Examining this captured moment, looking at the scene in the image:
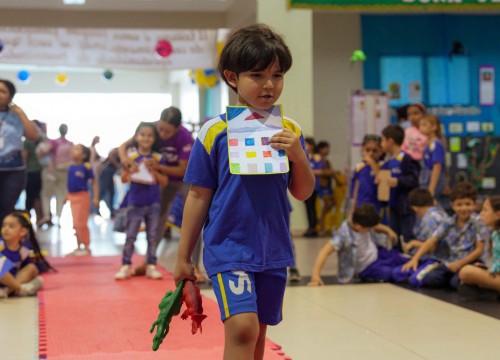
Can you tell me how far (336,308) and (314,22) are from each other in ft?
29.9

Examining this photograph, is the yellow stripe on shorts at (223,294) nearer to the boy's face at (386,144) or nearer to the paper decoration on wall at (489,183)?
the boy's face at (386,144)

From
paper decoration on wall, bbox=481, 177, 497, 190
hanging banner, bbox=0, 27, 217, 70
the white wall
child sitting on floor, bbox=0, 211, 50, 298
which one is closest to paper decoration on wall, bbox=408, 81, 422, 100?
the white wall

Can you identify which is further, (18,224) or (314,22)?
(314,22)

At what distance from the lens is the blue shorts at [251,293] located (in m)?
2.89

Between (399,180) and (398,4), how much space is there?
6.75 ft

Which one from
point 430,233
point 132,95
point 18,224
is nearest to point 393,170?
point 430,233

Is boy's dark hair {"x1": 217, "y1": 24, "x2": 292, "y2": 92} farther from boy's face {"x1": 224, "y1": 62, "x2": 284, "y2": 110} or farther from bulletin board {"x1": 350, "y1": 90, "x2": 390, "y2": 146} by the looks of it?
bulletin board {"x1": 350, "y1": 90, "x2": 390, "y2": 146}

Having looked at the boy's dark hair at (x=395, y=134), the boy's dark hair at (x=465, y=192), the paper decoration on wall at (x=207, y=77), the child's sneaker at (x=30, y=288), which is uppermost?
the paper decoration on wall at (x=207, y=77)

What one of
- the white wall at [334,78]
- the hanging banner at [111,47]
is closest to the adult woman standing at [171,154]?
the hanging banner at [111,47]

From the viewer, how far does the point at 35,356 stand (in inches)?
181

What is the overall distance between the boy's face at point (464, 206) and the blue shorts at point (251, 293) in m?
4.06

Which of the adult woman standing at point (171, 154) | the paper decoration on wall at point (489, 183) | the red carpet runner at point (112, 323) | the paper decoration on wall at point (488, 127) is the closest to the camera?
the red carpet runner at point (112, 323)

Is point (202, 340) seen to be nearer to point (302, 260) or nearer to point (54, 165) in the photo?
point (302, 260)

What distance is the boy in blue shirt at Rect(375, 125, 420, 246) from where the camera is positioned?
8125 millimetres
